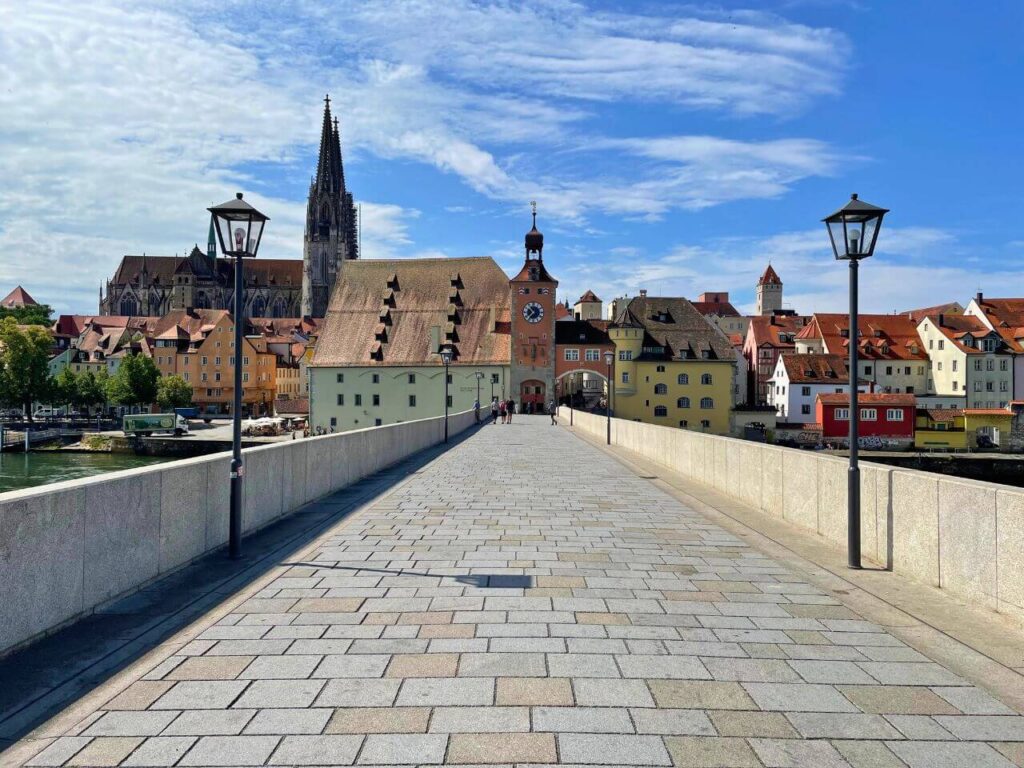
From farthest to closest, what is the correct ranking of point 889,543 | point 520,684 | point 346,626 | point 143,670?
point 889,543
point 346,626
point 143,670
point 520,684

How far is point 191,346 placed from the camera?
360ft

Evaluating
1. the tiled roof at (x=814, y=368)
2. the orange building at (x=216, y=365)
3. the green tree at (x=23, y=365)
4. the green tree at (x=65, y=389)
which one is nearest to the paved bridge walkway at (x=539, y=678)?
the tiled roof at (x=814, y=368)

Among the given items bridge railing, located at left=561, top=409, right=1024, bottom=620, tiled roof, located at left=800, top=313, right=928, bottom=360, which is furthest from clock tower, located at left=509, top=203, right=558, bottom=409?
bridge railing, located at left=561, top=409, right=1024, bottom=620

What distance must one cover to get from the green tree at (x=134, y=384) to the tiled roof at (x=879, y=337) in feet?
250

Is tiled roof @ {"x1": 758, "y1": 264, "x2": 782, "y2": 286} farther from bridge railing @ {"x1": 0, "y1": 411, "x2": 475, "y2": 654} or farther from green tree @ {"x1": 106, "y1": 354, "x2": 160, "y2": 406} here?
bridge railing @ {"x1": 0, "y1": 411, "x2": 475, "y2": 654}

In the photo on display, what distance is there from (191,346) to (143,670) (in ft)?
369

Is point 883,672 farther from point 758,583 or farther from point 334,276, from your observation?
point 334,276

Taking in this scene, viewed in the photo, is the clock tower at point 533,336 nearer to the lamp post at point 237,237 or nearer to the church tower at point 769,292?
the lamp post at point 237,237

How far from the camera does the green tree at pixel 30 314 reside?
122m

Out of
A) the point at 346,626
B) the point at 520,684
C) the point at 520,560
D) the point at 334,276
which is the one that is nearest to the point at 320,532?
the point at 520,560

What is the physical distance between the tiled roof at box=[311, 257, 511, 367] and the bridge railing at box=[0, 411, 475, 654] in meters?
68.7

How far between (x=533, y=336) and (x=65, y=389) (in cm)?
5754

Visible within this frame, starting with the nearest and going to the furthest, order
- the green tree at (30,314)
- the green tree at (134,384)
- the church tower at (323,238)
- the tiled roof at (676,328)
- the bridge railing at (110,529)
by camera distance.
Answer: the bridge railing at (110,529) < the tiled roof at (676,328) < the green tree at (134,384) < the green tree at (30,314) < the church tower at (323,238)

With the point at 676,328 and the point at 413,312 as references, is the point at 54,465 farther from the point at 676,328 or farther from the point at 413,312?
the point at 676,328
